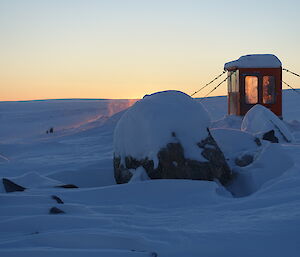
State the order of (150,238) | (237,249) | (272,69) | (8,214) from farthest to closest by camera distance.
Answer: (272,69), (8,214), (150,238), (237,249)

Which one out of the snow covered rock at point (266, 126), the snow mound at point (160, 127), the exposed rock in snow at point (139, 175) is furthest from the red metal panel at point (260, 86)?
the exposed rock in snow at point (139, 175)

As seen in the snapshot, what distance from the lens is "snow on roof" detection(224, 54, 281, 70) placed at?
43.7 feet

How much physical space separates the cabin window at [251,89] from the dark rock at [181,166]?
8.82 metres

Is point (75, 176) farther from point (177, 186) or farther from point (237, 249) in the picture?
point (237, 249)

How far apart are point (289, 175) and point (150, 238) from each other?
2.50 m

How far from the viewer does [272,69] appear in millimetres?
13406

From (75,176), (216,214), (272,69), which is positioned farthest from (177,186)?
(272,69)

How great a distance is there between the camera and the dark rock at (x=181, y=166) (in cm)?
495

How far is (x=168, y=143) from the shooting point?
199 inches

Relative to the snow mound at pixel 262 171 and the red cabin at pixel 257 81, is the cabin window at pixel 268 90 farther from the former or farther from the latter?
the snow mound at pixel 262 171

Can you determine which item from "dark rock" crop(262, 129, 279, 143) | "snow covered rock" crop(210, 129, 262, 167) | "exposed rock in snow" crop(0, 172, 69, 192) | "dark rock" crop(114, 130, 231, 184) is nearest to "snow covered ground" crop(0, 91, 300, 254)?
"exposed rock in snow" crop(0, 172, 69, 192)

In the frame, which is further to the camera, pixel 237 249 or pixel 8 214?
pixel 8 214

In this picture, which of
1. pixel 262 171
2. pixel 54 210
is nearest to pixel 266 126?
pixel 262 171

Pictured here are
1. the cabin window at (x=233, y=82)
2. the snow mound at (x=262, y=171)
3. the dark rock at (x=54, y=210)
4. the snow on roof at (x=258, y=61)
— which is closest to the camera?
the dark rock at (x=54, y=210)
